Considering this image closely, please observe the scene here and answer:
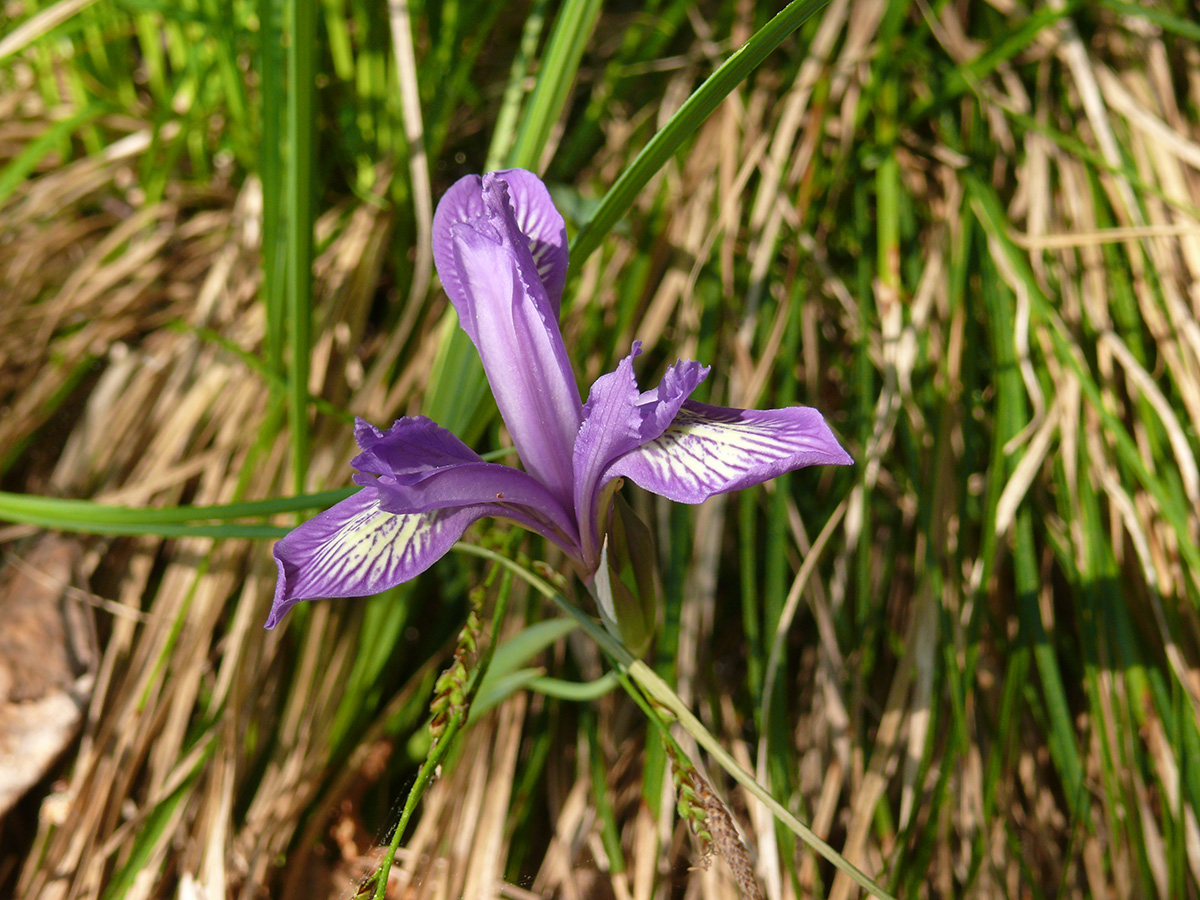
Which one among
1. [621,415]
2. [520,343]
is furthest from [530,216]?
[621,415]

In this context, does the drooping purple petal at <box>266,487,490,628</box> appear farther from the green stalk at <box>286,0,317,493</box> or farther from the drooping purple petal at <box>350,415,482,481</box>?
the green stalk at <box>286,0,317,493</box>

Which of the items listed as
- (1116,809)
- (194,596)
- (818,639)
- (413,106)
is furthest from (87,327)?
(1116,809)

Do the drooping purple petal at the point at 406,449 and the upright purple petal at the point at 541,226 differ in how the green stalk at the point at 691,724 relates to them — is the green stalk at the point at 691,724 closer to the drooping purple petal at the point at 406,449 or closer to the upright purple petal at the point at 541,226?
the drooping purple petal at the point at 406,449

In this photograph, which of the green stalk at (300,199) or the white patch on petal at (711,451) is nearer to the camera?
the white patch on petal at (711,451)

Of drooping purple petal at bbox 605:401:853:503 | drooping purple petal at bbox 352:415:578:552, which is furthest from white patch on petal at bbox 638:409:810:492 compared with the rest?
drooping purple petal at bbox 352:415:578:552

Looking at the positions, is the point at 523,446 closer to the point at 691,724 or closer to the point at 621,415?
the point at 621,415

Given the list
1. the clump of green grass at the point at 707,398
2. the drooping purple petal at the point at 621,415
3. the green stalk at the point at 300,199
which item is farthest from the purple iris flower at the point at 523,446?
the green stalk at the point at 300,199
